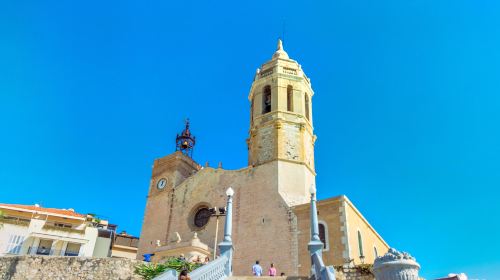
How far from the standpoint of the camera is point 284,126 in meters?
25.6

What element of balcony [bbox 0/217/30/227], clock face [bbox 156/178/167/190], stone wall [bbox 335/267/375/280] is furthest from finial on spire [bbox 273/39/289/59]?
balcony [bbox 0/217/30/227]

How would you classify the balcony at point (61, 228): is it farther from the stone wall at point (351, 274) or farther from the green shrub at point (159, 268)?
the stone wall at point (351, 274)

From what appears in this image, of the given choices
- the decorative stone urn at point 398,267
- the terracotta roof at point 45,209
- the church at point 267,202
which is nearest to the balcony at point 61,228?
the terracotta roof at point 45,209

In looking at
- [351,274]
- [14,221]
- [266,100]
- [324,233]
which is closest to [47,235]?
[14,221]

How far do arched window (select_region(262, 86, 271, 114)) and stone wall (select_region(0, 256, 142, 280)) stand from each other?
14109mm

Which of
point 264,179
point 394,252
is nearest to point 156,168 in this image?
point 264,179

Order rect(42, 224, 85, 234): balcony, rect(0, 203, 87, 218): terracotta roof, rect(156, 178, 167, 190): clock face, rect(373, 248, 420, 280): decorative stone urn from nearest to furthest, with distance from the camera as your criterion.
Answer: rect(373, 248, 420, 280): decorative stone urn, rect(156, 178, 167, 190): clock face, rect(42, 224, 85, 234): balcony, rect(0, 203, 87, 218): terracotta roof

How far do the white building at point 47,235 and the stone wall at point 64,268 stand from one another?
10213 millimetres

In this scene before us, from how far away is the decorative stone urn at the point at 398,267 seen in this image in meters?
5.87

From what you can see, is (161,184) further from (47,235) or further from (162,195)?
(47,235)

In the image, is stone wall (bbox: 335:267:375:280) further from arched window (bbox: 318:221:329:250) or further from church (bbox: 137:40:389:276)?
arched window (bbox: 318:221:329:250)

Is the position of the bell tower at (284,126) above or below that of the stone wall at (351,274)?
above

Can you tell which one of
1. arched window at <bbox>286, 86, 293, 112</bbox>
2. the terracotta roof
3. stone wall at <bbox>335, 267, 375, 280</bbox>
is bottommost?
stone wall at <bbox>335, 267, 375, 280</bbox>

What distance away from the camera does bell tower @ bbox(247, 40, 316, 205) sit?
2369cm
